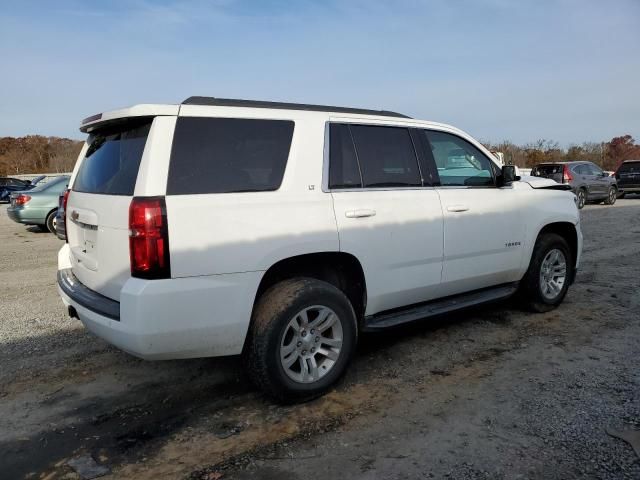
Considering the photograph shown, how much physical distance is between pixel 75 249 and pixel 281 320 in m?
1.71

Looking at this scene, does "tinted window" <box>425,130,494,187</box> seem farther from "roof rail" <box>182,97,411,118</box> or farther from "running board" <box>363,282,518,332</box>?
"running board" <box>363,282,518,332</box>

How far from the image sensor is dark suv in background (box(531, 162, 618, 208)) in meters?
18.6

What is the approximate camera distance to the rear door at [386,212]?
3.71 m

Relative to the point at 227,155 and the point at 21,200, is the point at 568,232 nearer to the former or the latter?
the point at 227,155

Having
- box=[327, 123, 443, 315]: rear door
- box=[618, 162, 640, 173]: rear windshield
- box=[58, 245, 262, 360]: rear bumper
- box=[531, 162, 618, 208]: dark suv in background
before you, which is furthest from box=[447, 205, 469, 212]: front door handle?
box=[618, 162, 640, 173]: rear windshield

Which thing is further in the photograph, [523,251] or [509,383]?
[523,251]

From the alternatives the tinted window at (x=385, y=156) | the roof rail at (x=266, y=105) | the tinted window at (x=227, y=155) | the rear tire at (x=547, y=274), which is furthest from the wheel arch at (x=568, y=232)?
the tinted window at (x=227, y=155)

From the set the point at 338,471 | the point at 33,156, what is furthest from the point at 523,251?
the point at 33,156

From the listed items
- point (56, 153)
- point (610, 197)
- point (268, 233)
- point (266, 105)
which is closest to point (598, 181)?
point (610, 197)

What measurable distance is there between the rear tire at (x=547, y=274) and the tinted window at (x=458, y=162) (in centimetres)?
96

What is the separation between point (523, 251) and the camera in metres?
4.99

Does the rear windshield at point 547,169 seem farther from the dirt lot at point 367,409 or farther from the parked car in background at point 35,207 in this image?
the parked car in background at point 35,207

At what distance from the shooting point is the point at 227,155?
10.8ft

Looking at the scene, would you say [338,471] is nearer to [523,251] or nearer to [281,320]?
[281,320]
